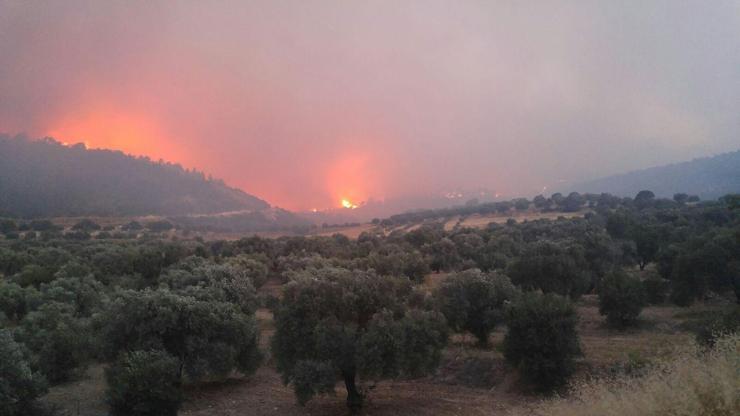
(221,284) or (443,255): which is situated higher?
(221,284)

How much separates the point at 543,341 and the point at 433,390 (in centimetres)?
483

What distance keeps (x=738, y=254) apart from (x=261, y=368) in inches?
1210

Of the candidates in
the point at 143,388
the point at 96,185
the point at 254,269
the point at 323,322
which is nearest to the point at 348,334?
the point at 323,322

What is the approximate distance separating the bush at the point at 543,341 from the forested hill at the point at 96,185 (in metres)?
114

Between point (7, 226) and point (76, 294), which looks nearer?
point (76, 294)

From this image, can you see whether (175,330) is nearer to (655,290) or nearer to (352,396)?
(352,396)

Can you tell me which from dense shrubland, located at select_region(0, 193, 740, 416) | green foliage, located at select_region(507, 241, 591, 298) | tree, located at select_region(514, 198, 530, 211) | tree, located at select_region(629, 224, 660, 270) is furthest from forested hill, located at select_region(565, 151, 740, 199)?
dense shrubland, located at select_region(0, 193, 740, 416)

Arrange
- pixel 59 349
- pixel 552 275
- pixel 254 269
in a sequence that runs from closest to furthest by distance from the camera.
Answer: pixel 59 349 → pixel 552 275 → pixel 254 269

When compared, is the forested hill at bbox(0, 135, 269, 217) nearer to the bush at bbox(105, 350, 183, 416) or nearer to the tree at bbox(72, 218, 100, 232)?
the tree at bbox(72, 218, 100, 232)

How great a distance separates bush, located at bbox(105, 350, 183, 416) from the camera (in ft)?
51.4

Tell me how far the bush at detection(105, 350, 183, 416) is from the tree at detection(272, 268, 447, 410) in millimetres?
3797

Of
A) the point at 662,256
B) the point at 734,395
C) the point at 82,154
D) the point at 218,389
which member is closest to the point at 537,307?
the point at 734,395

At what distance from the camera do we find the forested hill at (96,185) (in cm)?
11338

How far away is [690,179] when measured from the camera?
162750 mm
